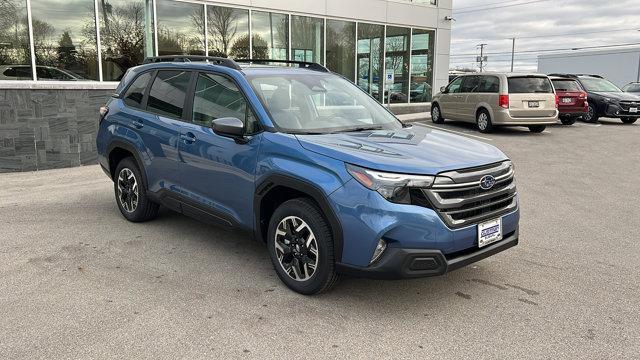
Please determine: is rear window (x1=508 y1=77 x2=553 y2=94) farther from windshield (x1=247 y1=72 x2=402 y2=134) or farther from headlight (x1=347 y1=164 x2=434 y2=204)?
headlight (x1=347 y1=164 x2=434 y2=204)

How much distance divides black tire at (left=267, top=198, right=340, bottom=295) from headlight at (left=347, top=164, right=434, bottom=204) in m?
0.48

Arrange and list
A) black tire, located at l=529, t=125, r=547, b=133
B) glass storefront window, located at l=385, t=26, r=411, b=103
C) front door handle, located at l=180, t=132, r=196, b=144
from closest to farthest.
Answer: front door handle, located at l=180, t=132, r=196, b=144 < black tire, located at l=529, t=125, r=547, b=133 < glass storefront window, located at l=385, t=26, r=411, b=103

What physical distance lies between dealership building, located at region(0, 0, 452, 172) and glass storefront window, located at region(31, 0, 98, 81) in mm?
22

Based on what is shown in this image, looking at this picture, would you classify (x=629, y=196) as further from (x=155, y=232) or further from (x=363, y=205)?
(x=155, y=232)

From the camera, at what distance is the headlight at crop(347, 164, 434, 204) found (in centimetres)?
337

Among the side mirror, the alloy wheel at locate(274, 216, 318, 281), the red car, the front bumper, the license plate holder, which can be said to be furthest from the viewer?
the red car

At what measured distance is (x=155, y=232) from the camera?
5469 millimetres

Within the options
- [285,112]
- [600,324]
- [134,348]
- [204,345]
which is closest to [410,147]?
[285,112]

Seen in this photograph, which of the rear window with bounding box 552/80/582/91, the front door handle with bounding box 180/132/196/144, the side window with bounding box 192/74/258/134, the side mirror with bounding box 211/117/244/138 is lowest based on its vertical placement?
the front door handle with bounding box 180/132/196/144

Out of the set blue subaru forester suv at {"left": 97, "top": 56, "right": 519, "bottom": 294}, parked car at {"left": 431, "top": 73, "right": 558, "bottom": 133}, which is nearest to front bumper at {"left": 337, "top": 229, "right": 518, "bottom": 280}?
blue subaru forester suv at {"left": 97, "top": 56, "right": 519, "bottom": 294}

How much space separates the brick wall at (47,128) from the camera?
9.09 m

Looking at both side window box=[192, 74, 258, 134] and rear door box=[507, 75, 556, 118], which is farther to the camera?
rear door box=[507, 75, 556, 118]

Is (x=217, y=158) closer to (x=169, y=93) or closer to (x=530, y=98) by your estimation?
(x=169, y=93)

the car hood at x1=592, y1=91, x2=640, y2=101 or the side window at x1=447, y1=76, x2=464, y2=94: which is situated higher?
the side window at x1=447, y1=76, x2=464, y2=94
